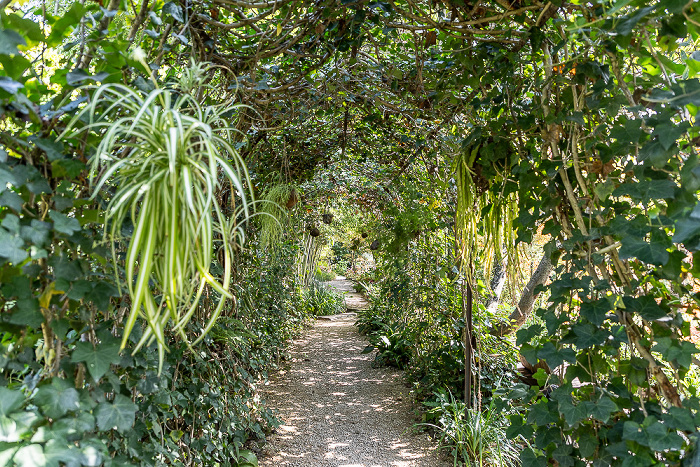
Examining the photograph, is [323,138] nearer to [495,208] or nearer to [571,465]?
[495,208]

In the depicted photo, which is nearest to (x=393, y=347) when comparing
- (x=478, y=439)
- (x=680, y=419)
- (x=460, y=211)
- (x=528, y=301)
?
(x=528, y=301)

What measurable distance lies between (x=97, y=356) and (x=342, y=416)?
276cm

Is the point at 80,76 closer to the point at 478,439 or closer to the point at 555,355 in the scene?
the point at 555,355

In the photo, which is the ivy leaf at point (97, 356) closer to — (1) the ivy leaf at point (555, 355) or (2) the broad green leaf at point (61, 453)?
(2) the broad green leaf at point (61, 453)

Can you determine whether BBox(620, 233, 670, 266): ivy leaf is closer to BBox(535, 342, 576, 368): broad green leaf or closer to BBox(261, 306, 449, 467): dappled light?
BBox(535, 342, 576, 368): broad green leaf

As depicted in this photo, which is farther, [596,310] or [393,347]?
[393,347]

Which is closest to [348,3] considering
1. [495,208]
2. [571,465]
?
[495,208]

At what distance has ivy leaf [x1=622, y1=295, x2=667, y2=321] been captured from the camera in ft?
3.43

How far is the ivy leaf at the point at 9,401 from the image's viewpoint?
0.71 meters

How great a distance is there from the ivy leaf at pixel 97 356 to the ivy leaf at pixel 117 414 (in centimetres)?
8

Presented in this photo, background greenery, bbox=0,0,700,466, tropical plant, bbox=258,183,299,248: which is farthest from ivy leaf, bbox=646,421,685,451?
tropical plant, bbox=258,183,299,248

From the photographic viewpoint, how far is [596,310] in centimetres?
113

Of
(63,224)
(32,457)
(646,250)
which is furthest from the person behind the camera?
(646,250)

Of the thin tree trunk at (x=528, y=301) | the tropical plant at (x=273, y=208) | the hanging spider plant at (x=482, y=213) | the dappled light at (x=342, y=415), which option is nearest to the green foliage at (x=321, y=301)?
the dappled light at (x=342, y=415)
